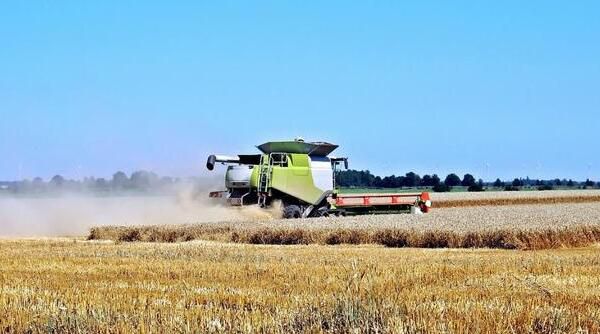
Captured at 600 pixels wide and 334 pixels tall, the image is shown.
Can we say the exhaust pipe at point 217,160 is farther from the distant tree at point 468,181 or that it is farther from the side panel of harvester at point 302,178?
the distant tree at point 468,181

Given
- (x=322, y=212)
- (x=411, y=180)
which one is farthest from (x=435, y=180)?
(x=322, y=212)

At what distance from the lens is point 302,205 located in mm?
33094

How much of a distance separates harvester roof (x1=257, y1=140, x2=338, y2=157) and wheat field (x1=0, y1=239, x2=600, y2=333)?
1657 cm

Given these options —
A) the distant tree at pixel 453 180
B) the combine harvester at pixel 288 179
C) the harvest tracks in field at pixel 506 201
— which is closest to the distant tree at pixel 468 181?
the distant tree at pixel 453 180

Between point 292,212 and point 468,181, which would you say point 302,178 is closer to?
point 292,212

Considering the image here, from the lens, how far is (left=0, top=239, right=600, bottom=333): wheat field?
7250 millimetres

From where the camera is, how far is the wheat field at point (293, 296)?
725 cm

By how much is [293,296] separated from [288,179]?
2314cm

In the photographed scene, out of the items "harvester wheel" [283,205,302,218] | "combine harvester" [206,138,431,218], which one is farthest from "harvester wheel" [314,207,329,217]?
"harvester wheel" [283,205,302,218]

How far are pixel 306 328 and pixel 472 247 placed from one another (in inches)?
682

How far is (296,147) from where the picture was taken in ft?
107

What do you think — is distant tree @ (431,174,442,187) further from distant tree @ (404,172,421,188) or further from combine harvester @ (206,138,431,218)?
combine harvester @ (206,138,431,218)

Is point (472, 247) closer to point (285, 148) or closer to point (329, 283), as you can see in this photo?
point (285, 148)

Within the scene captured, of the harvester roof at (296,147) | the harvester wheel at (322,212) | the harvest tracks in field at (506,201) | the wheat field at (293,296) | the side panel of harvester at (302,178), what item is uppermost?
the harvester roof at (296,147)
